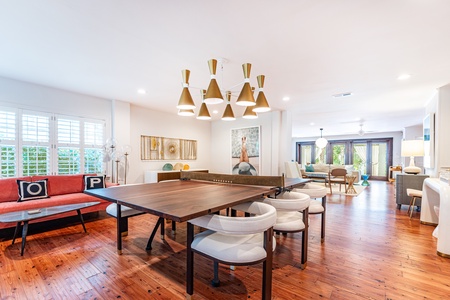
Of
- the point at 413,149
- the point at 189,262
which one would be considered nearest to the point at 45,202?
the point at 189,262

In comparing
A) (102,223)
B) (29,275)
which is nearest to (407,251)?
(29,275)

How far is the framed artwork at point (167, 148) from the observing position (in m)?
5.77

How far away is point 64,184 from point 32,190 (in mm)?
515

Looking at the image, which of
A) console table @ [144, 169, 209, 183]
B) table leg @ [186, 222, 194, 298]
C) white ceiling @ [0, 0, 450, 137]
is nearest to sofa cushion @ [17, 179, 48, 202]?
white ceiling @ [0, 0, 450, 137]

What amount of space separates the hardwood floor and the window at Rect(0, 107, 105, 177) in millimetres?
1312

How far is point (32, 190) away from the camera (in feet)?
11.2

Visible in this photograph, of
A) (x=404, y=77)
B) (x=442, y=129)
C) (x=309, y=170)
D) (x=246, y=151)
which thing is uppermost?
(x=404, y=77)

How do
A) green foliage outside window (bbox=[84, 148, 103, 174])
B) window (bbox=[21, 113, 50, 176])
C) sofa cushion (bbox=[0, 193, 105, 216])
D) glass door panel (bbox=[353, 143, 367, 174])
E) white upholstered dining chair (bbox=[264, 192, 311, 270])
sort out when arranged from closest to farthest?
white upholstered dining chair (bbox=[264, 192, 311, 270])
sofa cushion (bbox=[0, 193, 105, 216])
window (bbox=[21, 113, 50, 176])
green foliage outside window (bbox=[84, 148, 103, 174])
glass door panel (bbox=[353, 143, 367, 174])

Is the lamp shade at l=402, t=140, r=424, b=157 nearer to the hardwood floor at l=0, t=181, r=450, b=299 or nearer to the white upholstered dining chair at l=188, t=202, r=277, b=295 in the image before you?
the hardwood floor at l=0, t=181, r=450, b=299

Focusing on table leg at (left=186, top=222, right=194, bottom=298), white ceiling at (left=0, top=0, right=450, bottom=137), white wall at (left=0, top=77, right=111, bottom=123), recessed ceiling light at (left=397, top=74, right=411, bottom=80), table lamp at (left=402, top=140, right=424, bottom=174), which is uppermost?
white ceiling at (left=0, top=0, right=450, bottom=137)

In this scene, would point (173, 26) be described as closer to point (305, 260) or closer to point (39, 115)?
point (305, 260)

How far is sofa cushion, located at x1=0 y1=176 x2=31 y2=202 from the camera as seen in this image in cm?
328

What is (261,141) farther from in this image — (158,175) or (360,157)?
(360,157)

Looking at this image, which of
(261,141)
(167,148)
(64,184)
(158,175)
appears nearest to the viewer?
(64,184)
